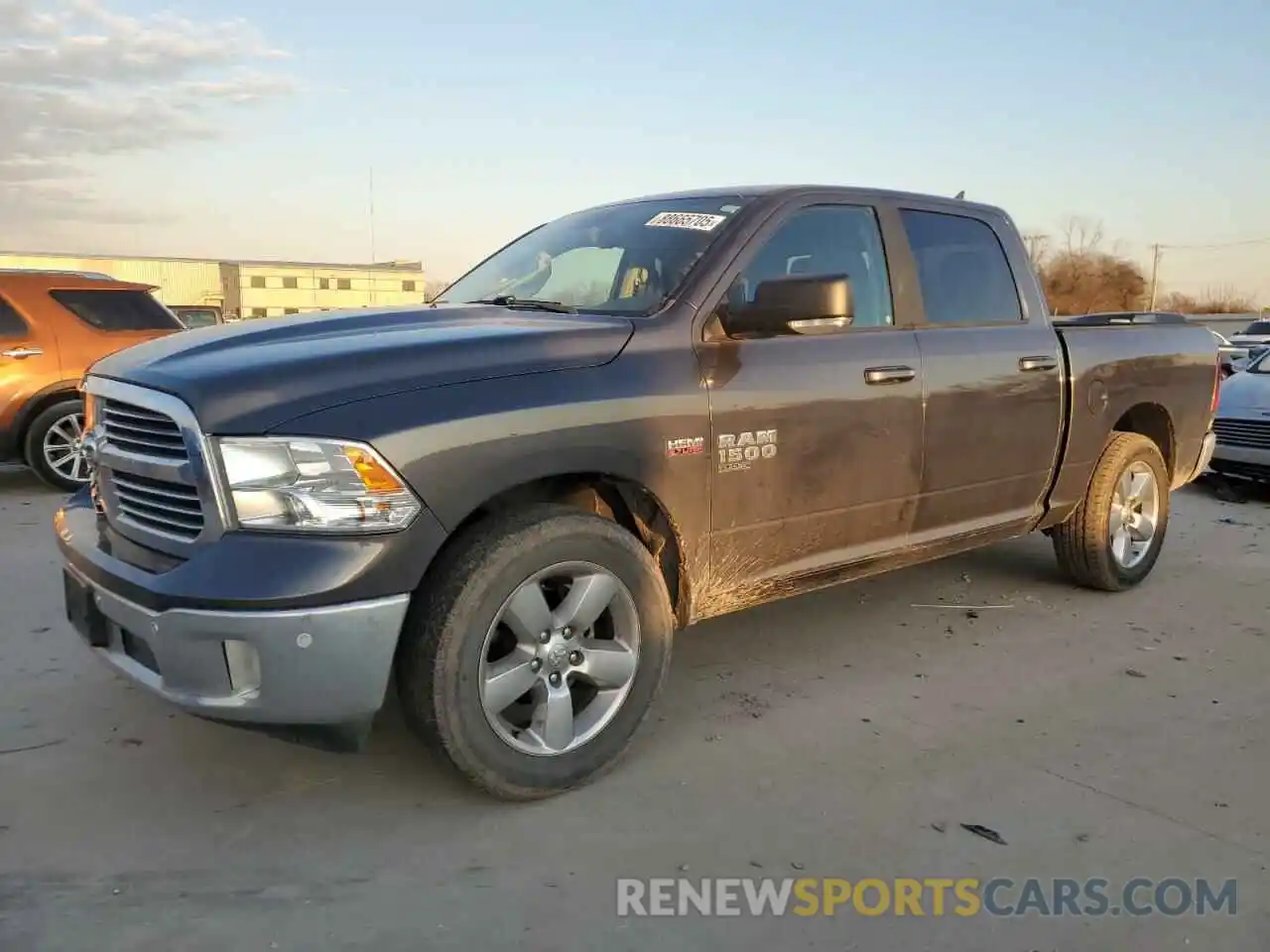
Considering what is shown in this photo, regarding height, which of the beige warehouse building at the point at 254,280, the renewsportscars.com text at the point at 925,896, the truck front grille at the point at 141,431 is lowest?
the renewsportscars.com text at the point at 925,896

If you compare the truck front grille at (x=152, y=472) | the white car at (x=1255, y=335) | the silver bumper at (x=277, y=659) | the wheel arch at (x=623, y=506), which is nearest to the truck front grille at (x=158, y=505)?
the truck front grille at (x=152, y=472)

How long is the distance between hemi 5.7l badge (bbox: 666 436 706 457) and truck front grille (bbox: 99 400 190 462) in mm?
1381

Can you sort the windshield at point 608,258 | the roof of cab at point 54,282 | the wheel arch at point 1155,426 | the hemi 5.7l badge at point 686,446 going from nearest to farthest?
the hemi 5.7l badge at point 686,446 < the windshield at point 608,258 < the wheel arch at point 1155,426 < the roof of cab at point 54,282

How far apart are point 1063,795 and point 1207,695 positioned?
48.7 inches

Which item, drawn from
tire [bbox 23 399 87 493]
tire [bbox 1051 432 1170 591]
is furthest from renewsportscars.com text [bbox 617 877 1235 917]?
tire [bbox 23 399 87 493]

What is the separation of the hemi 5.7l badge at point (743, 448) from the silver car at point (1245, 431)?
642 cm

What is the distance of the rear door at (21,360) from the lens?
25.6 feet

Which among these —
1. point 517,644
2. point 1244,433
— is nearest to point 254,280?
point 1244,433

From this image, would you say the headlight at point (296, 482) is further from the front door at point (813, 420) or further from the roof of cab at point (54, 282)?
the roof of cab at point (54, 282)

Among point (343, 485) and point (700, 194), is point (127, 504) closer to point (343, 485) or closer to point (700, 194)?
point (343, 485)

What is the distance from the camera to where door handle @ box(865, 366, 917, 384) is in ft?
12.2

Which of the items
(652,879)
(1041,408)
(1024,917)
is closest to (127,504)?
(652,879)

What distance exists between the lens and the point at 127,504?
9.46 feet

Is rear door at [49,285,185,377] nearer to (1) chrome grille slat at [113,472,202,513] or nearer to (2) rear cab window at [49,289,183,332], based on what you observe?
(2) rear cab window at [49,289,183,332]
